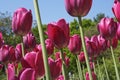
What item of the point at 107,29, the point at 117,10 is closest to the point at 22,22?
the point at 117,10

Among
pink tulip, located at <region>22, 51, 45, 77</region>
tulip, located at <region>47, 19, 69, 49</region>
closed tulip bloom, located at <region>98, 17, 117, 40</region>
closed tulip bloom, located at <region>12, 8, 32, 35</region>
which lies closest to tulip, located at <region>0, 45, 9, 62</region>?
closed tulip bloom, located at <region>12, 8, 32, 35</region>

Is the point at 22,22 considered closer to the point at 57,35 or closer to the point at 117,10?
the point at 57,35

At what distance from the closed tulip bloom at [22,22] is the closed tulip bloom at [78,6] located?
293 mm

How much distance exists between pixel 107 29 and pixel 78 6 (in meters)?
0.78

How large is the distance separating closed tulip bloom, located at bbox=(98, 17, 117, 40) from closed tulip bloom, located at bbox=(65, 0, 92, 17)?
693 millimetres

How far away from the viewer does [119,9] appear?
1909 mm

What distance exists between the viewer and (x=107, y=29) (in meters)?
2.39

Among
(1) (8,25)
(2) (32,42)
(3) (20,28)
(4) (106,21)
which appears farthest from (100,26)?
(1) (8,25)

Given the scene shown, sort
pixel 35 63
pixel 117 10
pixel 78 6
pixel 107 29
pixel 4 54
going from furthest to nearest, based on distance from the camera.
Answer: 1. pixel 4 54
2. pixel 107 29
3. pixel 117 10
4. pixel 78 6
5. pixel 35 63

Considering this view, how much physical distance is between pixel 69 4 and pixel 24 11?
496 mm

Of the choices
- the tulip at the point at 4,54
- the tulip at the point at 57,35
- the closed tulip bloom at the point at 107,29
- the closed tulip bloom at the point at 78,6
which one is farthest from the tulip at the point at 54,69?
the tulip at the point at 4,54

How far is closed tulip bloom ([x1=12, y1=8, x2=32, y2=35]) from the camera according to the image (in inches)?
74.6

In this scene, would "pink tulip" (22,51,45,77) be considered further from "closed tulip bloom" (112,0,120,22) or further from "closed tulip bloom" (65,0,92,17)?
"closed tulip bloom" (112,0,120,22)

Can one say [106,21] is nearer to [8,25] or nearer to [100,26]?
[100,26]
